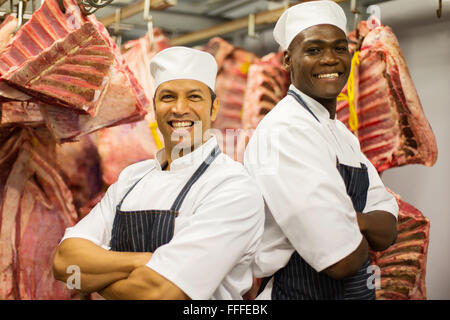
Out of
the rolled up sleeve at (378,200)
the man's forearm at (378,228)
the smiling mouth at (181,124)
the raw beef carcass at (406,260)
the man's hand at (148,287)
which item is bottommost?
the raw beef carcass at (406,260)

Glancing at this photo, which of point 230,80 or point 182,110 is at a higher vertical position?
point 230,80

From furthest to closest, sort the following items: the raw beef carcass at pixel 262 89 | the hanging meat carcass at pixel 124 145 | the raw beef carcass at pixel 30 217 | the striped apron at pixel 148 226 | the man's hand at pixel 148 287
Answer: the raw beef carcass at pixel 262 89, the hanging meat carcass at pixel 124 145, the raw beef carcass at pixel 30 217, the striped apron at pixel 148 226, the man's hand at pixel 148 287

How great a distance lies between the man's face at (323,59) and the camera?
1.35m

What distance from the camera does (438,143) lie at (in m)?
1.90

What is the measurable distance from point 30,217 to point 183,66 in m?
1.03

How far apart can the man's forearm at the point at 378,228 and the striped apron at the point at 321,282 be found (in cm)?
5

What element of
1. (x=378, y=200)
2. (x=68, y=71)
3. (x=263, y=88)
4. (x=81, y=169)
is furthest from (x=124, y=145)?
(x=378, y=200)

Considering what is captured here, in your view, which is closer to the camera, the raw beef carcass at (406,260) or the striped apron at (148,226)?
the striped apron at (148,226)

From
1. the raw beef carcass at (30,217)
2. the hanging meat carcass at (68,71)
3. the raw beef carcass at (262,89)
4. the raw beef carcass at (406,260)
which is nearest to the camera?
the hanging meat carcass at (68,71)

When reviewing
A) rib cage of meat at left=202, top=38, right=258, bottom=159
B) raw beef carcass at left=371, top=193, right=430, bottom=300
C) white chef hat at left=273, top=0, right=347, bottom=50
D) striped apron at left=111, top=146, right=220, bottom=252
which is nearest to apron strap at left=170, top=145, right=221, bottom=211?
striped apron at left=111, top=146, right=220, bottom=252

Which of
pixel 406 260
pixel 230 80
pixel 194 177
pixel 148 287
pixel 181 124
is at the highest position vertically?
pixel 230 80

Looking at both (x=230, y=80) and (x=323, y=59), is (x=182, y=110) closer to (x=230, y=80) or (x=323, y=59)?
(x=323, y=59)

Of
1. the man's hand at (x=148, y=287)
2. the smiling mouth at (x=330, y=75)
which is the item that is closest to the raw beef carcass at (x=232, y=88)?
the smiling mouth at (x=330, y=75)

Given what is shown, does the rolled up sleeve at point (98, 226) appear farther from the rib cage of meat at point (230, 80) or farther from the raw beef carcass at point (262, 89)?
the rib cage of meat at point (230, 80)
